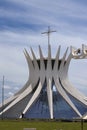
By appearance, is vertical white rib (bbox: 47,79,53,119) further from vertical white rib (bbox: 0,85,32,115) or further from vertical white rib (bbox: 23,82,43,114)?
vertical white rib (bbox: 0,85,32,115)

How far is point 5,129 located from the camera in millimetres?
34094

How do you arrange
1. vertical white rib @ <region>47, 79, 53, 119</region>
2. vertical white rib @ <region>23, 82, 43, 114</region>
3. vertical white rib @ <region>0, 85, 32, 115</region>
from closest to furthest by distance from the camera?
vertical white rib @ <region>23, 82, 43, 114</region> < vertical white rib @ <region>47, 79, 53, 119</region> < vertical white rib @ <region>0, 85, 32, 115</region>

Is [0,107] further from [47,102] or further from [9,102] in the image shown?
[47,102]

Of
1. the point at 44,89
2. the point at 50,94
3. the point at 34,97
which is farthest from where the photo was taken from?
the point at 44,89

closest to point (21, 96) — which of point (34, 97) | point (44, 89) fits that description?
→ point (34, 97)

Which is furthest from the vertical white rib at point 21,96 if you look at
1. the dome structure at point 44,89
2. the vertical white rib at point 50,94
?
the vertical white rib at point 50,94

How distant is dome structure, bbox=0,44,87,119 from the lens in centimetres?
7103

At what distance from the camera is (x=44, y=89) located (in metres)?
74.4

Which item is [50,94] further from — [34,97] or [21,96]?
[21,96]

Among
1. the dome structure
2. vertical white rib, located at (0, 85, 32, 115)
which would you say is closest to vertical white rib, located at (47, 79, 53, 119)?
the dome structure

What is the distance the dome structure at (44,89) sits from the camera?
Result: 71025 millimetres

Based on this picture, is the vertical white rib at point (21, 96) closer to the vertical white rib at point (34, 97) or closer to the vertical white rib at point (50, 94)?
the vertical white rib at point (34, 97)

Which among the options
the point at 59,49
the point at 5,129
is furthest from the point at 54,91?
the point at 5,129

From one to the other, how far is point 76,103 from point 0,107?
41.5 ft
